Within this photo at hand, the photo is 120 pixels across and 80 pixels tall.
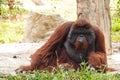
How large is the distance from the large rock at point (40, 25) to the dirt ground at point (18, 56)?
1.33 meters

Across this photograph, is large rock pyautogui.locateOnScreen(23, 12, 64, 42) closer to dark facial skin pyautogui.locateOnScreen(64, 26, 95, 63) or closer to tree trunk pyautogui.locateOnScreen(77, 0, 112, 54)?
tree trunk pyautogui.locateOnScreen(77, 0, 112, 54)

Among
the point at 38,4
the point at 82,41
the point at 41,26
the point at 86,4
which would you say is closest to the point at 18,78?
the point at 82,41

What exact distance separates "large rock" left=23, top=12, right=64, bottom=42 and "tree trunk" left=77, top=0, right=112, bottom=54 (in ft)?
7.68

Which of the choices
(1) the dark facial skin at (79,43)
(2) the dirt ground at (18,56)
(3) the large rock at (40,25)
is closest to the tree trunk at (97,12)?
(2) the dirt ground at (18,56)

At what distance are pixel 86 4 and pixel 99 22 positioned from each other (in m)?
0.41

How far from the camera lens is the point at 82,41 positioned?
5156 millimetres

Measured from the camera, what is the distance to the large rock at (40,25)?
9320mm

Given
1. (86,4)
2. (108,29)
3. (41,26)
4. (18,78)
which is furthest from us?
(41,26)

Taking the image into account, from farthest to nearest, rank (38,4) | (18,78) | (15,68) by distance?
(38,4), (15,68), (18,78)

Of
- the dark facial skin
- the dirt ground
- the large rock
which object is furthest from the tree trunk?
the large rock

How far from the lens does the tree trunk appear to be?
675cm

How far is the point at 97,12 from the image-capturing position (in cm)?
690

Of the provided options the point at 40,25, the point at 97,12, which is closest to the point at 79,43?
the point at 97,12

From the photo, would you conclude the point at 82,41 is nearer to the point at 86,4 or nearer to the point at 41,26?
the point at 86,4
